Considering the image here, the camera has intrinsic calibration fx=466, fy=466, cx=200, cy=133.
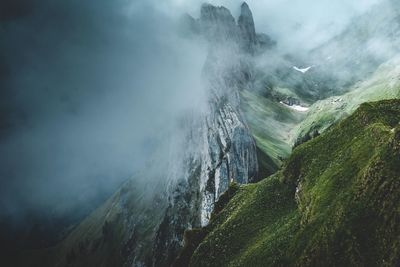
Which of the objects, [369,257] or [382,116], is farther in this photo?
[382,116]

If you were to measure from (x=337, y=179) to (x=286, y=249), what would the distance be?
450 inches

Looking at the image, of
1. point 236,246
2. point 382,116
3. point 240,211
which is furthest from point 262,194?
point 382,116

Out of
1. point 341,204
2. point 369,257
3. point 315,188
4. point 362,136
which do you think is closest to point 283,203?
point 315,188

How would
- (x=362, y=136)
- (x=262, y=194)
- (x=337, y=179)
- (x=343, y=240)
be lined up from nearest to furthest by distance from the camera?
Result: (x=343, y=240), (x=337, y=179), (x=362, y=136), (x=262, y=194)

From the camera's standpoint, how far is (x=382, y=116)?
7069 cm

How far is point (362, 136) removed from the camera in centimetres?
6738

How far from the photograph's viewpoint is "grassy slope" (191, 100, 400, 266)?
49.5 metres

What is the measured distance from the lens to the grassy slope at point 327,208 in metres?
49.5

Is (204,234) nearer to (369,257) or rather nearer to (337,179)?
(337,179)

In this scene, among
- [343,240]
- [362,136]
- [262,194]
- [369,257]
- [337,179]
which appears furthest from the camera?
[262,194]

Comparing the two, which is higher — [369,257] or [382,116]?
[382,116]

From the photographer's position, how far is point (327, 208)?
57156 mm

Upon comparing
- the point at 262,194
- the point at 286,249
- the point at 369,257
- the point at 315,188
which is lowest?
the point at 369,257

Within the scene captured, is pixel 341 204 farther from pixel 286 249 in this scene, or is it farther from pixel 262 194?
pixel 262 194
